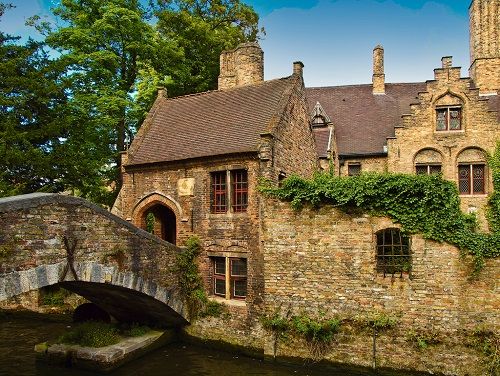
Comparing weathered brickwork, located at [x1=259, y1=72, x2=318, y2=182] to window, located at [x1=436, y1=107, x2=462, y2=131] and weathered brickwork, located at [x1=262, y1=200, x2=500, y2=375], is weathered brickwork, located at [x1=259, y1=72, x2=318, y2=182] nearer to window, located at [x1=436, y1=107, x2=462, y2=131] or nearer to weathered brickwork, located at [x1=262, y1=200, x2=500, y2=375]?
weathered brickwork, located at [x1=262, y1=200, x2=500, y2=375]

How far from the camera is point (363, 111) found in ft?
77.9

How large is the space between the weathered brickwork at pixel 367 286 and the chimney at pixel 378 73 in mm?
15556

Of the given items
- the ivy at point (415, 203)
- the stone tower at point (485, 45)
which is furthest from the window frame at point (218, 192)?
the stone tower at point (485, 45)

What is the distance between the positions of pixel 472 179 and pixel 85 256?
1694 centimetres

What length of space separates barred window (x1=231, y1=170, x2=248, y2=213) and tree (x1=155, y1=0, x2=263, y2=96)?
9.72 m

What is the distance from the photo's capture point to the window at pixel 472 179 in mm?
18953

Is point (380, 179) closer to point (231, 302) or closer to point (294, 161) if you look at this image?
point (294, 161)

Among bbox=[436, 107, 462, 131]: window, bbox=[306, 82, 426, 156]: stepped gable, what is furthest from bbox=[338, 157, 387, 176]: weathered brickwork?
bbox=[436, 107, 462, 131]: window

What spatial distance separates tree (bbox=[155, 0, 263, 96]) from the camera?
22.1 meters

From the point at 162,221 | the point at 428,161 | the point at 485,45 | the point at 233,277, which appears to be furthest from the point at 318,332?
the point at 485,45

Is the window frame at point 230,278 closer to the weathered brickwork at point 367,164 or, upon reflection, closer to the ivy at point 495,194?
the weathered brickwork at point 367,164

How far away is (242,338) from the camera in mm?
12734

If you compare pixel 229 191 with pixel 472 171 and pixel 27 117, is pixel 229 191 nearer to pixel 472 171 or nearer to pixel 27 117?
pixel 27 117

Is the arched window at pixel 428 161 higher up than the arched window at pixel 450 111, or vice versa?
the arched window at pixel 450 111
